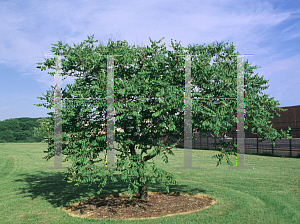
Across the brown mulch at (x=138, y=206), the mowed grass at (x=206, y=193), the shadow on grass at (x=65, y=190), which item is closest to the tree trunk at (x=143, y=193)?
the brown mulch at (x=138, y=206)

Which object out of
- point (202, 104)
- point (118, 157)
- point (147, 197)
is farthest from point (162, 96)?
point (147, 197)

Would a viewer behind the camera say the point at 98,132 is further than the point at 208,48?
No

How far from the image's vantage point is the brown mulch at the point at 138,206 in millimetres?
8484

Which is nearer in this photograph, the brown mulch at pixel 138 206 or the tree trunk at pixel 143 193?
the brown mulch at pixel 138 206

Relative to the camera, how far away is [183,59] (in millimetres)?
8070

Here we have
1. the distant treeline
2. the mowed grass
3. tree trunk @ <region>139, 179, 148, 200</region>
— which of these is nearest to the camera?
the mowed grass

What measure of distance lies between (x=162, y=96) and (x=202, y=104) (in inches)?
52.6

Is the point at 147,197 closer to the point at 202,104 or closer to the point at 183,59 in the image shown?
the point at 202,104

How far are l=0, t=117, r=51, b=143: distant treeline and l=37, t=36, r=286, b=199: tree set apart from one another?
67920 mm

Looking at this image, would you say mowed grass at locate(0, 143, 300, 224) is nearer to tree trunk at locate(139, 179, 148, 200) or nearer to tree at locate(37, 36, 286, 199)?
tree at locate(37, 36, 286, 199)

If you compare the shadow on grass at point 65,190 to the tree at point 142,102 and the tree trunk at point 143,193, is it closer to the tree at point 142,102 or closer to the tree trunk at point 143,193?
the tree trunk at point 143,193

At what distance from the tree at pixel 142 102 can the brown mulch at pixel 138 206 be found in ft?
3.90

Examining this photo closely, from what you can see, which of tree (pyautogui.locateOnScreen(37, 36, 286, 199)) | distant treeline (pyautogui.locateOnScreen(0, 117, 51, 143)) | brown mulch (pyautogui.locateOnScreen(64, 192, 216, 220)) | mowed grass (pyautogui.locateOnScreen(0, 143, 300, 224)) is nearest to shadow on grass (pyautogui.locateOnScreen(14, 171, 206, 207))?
mowed grass (pyautogui.locateOnScreen(0, 143, 300, 224))

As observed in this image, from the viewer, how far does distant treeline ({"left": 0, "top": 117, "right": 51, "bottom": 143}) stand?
231ft
